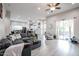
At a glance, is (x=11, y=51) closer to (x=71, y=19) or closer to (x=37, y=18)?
(x=37, y=18)

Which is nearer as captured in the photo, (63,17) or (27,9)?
(27,9)

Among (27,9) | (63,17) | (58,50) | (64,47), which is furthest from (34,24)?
(63,17)

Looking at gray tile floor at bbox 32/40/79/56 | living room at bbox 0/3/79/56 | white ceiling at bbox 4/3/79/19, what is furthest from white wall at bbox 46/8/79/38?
gray tile floor at bbox 32/40/79/56

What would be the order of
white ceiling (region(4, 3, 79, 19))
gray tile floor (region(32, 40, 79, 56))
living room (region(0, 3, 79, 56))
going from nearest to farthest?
gray tile floor (region(32, 40, 79, 56)) → living room (region(0, 3, 79, 56)) → white ceiling (region(4, 3, 79, 19))

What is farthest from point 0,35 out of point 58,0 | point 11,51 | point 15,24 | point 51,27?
point 51,27

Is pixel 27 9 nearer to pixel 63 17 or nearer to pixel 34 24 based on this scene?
pixel 34 24

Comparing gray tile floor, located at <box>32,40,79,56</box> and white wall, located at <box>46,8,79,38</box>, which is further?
white wall, located at <box>46,8,79,38</box>

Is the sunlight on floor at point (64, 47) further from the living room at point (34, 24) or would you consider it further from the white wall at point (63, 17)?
the white wall at point (63, 17)

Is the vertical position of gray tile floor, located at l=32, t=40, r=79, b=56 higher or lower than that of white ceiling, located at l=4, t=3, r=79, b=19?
lower

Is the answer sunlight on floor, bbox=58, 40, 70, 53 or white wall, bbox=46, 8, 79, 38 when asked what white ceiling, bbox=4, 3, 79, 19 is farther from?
sunlight on floor, bbox=58, 40, 70, 53

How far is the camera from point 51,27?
28.6 feet

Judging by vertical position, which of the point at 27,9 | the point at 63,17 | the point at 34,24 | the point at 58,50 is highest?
the point at 27,9

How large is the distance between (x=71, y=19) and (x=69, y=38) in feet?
4.14

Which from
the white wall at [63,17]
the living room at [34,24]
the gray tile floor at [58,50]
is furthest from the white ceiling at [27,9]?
the gray tile floor at [58,50]
